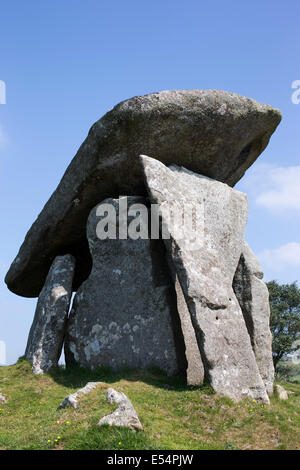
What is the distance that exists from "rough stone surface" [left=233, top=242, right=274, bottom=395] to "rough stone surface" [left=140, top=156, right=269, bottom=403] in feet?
2.12

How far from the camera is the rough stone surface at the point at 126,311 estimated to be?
12.2 metres

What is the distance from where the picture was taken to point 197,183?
13.6 meters

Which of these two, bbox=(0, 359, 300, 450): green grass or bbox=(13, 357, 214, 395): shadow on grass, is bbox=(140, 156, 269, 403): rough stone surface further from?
bbox=(13, 357, 214, 395): shadow on grass

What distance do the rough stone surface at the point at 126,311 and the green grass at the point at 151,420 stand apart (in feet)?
2.42

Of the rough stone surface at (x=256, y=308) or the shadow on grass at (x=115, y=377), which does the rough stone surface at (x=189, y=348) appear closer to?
the shadow on grass at (x=115, y=377)

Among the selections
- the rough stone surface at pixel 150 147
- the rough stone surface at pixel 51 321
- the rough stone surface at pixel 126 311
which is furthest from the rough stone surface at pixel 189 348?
the rough stone surface at pixel 51 321

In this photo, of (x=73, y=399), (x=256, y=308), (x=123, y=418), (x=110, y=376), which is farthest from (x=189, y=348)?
(x=123, y=418)

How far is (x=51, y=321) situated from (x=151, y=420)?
19.5 feet

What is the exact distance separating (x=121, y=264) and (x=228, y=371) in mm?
4561

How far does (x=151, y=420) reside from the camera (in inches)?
335

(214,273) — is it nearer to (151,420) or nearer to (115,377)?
(115,377)
